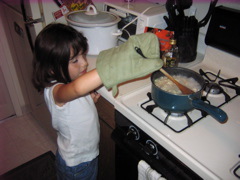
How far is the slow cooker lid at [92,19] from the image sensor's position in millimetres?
1089

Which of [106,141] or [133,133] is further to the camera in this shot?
[106,141]

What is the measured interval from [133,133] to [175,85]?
0.78 feet

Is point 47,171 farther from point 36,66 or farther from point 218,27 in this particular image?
point 218,27

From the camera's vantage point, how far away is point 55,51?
82 cm

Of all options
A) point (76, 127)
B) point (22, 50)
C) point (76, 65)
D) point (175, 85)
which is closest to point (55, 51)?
point (76, 65)

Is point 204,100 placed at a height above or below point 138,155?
above

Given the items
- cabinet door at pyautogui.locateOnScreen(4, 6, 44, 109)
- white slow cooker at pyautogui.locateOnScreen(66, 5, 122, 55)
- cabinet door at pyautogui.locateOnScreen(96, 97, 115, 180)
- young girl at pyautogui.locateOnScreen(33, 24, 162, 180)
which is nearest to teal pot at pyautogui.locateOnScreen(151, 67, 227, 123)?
young girl at pyautogui.locateOnScreen(33, 24, 162, 180)

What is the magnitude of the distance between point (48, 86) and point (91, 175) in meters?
0.51

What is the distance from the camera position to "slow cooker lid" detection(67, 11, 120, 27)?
109cm

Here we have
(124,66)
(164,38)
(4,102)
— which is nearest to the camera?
(124,66)

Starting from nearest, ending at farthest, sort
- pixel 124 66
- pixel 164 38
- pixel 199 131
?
pixel 124 66
pixel 199 131
pixel 164 38

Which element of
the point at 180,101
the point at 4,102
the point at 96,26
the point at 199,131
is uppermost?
the point at 96,26

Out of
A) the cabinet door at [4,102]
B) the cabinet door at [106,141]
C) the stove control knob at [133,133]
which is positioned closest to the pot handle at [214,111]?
the stove control knob at [133,133]

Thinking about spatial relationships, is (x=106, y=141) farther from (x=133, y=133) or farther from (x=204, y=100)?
(x=204, y=100)
